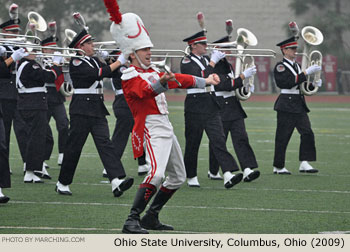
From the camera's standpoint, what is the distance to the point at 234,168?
33.4ft

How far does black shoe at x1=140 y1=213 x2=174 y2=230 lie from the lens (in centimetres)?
740

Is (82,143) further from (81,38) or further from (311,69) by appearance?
(311,69)

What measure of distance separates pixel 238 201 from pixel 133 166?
13.6 feet

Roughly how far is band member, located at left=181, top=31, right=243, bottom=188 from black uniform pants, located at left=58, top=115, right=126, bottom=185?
4.05ft

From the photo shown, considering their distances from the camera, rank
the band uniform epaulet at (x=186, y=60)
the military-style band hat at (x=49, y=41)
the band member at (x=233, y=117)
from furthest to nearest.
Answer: the military-style band hat at (x=49, y=41)
the band member at (x=233, y=117)
the band uniform epaulet at (x=186, y=60)

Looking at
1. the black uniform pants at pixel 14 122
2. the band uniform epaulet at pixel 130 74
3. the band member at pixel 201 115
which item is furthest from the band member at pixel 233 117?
the band uniform epaulet at pixel 130 74

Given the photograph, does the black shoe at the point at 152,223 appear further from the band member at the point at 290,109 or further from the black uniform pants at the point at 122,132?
the band member at the point at 290,109

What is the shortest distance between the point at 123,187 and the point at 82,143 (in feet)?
2.28

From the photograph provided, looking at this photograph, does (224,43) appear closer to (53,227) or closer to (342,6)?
(53,227)

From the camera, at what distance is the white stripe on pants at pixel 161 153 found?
721 centimetres

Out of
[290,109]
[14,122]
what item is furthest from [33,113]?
[290,109]

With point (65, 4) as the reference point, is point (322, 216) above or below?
above

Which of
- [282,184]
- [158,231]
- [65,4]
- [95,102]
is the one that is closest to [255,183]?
[282,184]

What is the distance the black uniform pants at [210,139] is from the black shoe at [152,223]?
9.35 feet
